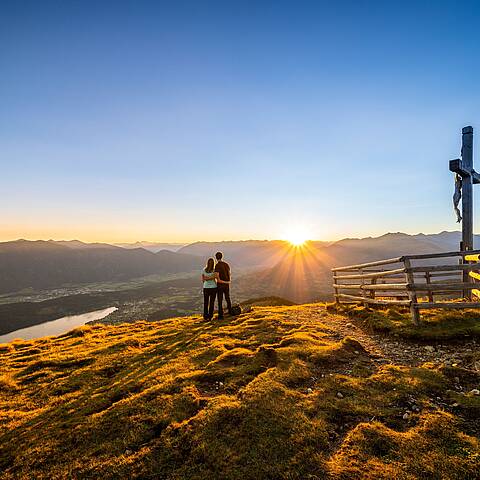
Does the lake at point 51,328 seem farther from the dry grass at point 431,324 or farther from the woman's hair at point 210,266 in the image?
the dry grass at point 431,324

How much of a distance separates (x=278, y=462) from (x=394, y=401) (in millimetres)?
3242

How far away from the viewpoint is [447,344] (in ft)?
30.8

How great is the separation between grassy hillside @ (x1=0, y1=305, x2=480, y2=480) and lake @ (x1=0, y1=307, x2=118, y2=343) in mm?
155651

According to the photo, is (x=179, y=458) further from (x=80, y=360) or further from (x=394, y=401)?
(x=80, y=360)

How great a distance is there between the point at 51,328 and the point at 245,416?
186 m

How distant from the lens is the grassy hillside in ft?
15.8

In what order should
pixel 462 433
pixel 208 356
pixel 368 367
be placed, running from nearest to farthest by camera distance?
pixel 462 433 → pixel 368 367 → pixel 208 356

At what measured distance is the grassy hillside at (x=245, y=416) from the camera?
4.80 meters

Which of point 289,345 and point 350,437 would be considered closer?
point 350,437

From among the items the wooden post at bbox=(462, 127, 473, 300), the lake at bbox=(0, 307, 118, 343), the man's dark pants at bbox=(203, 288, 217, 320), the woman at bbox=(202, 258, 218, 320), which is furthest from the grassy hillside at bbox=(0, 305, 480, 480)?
the lake at bbox=(0, 307, 118, 343)

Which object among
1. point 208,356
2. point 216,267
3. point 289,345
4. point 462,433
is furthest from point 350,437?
point 216,267

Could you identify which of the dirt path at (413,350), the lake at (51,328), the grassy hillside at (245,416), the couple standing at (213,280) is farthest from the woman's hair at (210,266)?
the lake at (51,328)

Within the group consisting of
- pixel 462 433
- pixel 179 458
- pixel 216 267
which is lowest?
pixel 179 458

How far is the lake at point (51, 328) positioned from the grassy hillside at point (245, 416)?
156 metres
